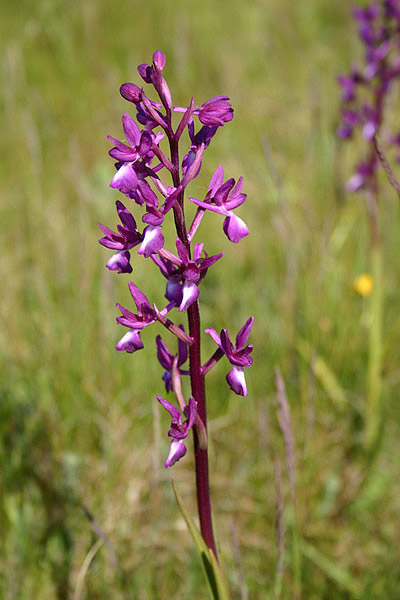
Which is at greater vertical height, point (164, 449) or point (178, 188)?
point (178, 188)

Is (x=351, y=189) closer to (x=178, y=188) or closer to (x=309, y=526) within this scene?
(x=309, y=526)

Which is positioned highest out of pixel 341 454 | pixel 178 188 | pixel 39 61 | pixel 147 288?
pixel 39 61

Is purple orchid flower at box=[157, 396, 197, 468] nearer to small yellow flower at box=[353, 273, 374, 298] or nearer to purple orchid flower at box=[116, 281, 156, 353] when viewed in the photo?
purple orchid flower at box=[116, 281, 156, 353]

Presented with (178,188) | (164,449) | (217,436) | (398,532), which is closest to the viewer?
(178,188)

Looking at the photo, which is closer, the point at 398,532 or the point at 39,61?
the point at 398,532

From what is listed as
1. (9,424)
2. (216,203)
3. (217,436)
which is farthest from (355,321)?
(216,203)

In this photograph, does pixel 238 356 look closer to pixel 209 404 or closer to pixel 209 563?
pixel 209 563

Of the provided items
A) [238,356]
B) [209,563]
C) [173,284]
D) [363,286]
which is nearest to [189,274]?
[173,284]
